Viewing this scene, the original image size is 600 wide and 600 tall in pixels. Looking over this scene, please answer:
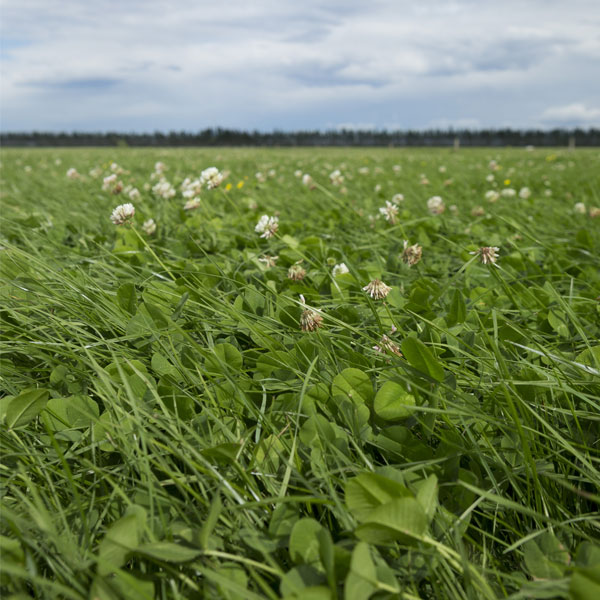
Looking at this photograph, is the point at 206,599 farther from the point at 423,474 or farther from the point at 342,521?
the point at 423,474

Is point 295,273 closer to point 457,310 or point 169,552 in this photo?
point 457,310

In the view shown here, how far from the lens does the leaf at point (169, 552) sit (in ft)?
2.33

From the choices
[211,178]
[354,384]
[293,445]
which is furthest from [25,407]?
[211,178]

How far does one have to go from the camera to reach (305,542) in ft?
2.53

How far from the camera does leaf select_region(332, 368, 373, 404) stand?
1.12m

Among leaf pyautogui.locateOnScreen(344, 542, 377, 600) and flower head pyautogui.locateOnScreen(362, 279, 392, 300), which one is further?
flower head pyautogui.locateOnScreen(362, 279, 392, 300)

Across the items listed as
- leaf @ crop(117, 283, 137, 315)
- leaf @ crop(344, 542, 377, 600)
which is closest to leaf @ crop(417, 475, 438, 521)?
leaf @ crop(344, 542, 377, 600)

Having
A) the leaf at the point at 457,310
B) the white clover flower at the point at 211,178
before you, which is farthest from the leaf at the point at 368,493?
the white clover flower at the point at 211,178

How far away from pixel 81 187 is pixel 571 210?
4.64m

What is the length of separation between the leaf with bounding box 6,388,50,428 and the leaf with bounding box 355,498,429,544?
2.47ft

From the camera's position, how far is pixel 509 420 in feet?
3.53

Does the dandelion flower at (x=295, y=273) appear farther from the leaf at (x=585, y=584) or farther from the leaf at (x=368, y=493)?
the leaf at (x=585, y=584)

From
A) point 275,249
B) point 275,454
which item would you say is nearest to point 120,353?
point 275,454

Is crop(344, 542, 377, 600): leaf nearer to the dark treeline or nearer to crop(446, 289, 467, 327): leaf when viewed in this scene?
crop(446, 289, 467, 327): leaf
